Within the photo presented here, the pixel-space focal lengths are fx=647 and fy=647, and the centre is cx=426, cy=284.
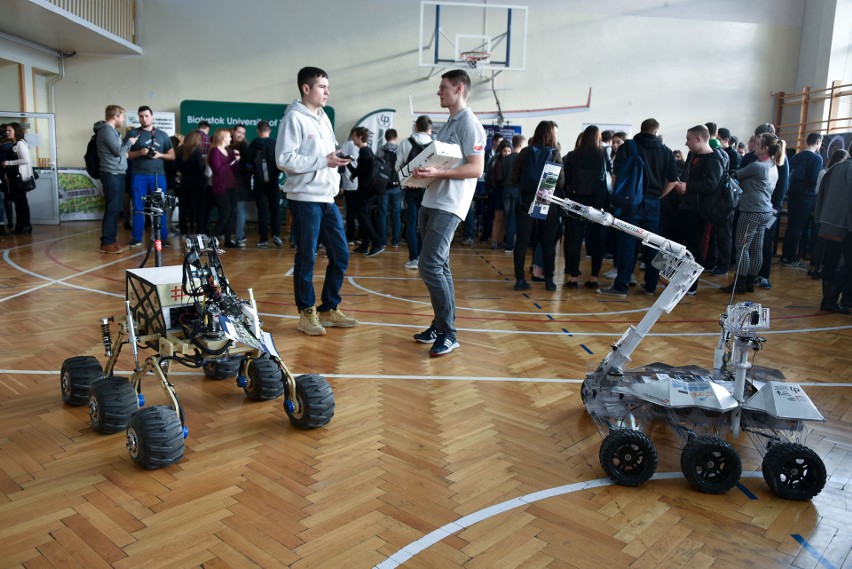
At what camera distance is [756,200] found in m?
6.14

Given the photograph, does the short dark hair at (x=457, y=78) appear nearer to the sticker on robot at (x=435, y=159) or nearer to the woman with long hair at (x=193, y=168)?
the sticker on robot at (x=435, y=159)

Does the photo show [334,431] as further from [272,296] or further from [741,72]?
[741,72]

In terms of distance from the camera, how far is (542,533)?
6.77 feet

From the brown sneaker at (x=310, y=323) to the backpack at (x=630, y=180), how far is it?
3023 mm

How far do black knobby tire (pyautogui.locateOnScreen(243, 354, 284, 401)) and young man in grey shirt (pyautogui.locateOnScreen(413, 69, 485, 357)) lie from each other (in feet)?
3.42

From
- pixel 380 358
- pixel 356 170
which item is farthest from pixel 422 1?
pixel 380 358

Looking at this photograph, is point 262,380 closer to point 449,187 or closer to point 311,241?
point 311,241

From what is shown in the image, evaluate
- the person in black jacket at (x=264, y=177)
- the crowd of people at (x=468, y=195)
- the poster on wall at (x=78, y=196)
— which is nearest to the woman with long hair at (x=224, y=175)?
the crowd of people at (x=468, y=195)

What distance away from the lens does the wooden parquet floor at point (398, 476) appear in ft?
6.41

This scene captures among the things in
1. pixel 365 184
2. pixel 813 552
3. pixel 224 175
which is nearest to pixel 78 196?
pixel 224 175

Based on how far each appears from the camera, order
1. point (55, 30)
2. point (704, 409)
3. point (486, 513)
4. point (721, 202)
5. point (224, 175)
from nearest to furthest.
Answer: point (486, 513) < point (704, 409) < point (721, 202) < point (224, 175) < point (55, 30)

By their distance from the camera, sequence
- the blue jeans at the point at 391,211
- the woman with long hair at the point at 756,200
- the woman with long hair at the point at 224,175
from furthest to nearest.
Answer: the blue jeans at the point at 391,211, the woman with long hair at the point at 224,175, the woman with long hair at the point at 756,200

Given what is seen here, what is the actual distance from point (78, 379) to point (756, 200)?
584 cm

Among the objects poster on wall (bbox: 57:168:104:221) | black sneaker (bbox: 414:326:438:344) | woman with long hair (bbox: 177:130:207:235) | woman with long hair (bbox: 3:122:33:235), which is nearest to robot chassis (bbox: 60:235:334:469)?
black sneaker (bbox: 414:326:438:344)
